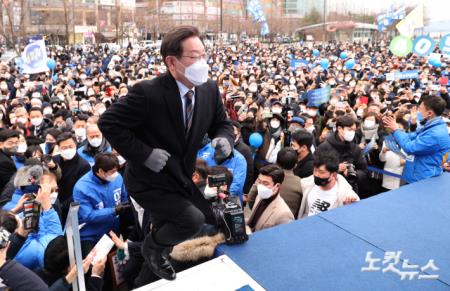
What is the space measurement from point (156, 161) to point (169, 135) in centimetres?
19

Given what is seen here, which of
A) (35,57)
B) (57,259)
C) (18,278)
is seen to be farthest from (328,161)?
(35,57)

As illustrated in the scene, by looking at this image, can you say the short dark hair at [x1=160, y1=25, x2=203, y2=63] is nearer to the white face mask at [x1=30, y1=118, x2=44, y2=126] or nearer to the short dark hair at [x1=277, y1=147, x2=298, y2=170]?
the short dark hair at [x1=277, y1=147, x2=298, y2=170]

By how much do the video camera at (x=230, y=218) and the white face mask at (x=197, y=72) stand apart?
3.09 ft

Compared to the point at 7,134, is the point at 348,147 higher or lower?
lower

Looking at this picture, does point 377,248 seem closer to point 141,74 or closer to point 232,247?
point 232,247

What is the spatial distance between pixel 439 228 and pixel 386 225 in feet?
1.32

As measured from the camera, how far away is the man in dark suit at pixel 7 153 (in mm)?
5113

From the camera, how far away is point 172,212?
2.19 meters

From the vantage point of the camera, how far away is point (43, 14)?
42.0 meters

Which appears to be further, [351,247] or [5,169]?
[5,169]

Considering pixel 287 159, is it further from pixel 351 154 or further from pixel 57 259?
pixel 57 259

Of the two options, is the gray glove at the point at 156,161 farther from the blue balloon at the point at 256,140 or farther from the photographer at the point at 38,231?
the blue balloon at the point at 256,140

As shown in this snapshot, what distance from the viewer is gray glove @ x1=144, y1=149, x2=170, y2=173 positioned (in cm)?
206

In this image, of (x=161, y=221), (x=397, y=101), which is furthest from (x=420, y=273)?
(x=397, y=101)
